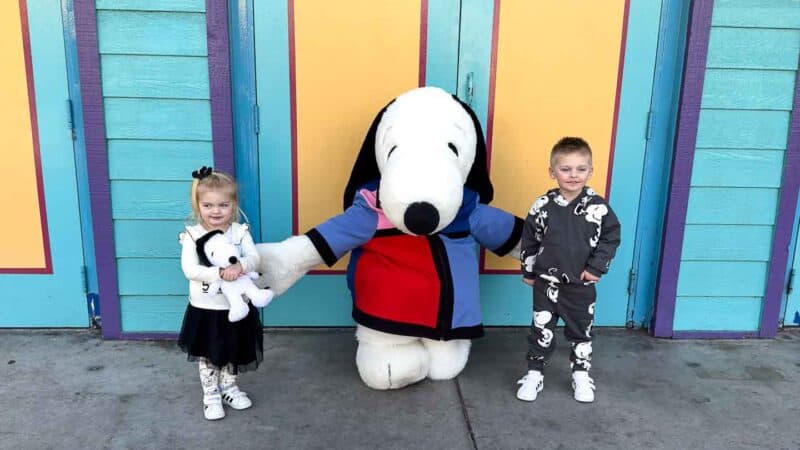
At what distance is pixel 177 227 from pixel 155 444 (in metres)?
1.22

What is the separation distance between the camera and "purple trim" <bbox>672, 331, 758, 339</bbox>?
357 centimetres

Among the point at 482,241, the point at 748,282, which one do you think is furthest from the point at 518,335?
the point at 748,282

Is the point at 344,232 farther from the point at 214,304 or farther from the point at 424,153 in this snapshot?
the point at 214,304

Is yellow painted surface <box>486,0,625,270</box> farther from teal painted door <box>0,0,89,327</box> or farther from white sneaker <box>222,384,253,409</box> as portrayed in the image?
teal painted door <box>0,0,89,327</box>

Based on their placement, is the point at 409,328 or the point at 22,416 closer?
the point at 22,416

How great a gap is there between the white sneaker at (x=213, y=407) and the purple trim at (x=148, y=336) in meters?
0.90

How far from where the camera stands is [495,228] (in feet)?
9.89

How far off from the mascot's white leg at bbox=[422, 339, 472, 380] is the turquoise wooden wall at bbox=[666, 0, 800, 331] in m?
1.41

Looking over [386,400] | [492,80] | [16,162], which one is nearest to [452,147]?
[492,80]

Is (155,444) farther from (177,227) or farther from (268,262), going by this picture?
(177,227)

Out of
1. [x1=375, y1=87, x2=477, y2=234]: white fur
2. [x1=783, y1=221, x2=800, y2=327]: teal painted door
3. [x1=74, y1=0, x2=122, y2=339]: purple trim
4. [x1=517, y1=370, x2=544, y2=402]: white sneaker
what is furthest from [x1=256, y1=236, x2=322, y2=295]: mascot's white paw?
[x1=783, y1=221, x2=800, y2=327]: teal painted door

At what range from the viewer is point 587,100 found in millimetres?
3352

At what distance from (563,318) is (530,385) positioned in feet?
1.13

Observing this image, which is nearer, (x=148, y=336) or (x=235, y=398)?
(x=235, y=398)
